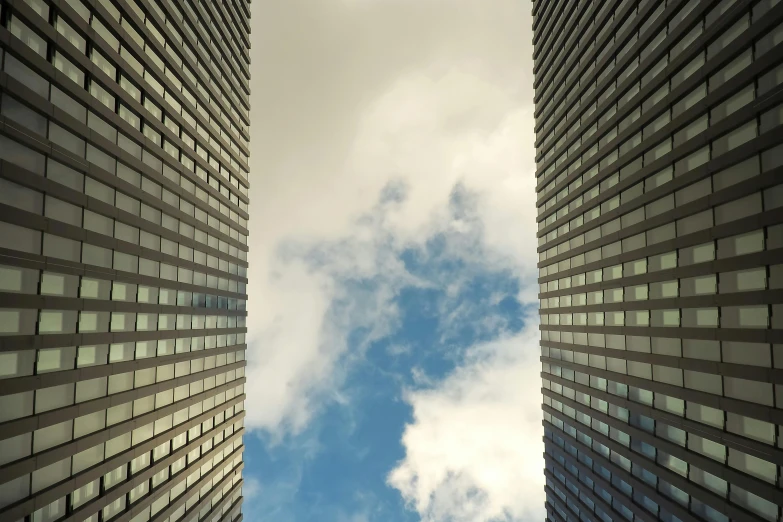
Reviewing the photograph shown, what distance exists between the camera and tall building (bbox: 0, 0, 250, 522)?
19328 mm

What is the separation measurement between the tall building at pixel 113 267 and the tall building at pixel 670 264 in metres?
32.1

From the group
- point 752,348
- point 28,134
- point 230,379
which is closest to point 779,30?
point 752,348

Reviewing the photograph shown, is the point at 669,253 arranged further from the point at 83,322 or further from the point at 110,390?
the point at 110,390

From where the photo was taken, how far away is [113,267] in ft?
83.8

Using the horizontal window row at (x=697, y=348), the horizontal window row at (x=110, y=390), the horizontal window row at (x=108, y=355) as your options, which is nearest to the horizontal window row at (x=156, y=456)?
the horizontal window row at (x=110, y=390)

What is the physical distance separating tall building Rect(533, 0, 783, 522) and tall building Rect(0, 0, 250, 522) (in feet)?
105

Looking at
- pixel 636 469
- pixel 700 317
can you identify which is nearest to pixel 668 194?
pixel 700 317

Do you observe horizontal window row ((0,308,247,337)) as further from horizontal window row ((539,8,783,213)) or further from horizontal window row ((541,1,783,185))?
horizontal window row ((541,1,783,185))

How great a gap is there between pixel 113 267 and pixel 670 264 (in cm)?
3236

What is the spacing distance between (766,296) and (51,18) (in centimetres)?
3552

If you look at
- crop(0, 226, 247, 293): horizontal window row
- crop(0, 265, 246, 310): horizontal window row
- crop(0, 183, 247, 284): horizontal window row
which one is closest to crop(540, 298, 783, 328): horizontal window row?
crop(0, 265, 246, 310): horizontal window row

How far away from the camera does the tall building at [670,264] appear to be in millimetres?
20656

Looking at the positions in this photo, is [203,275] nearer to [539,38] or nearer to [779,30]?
[779,30]

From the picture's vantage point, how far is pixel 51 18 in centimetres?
2172
